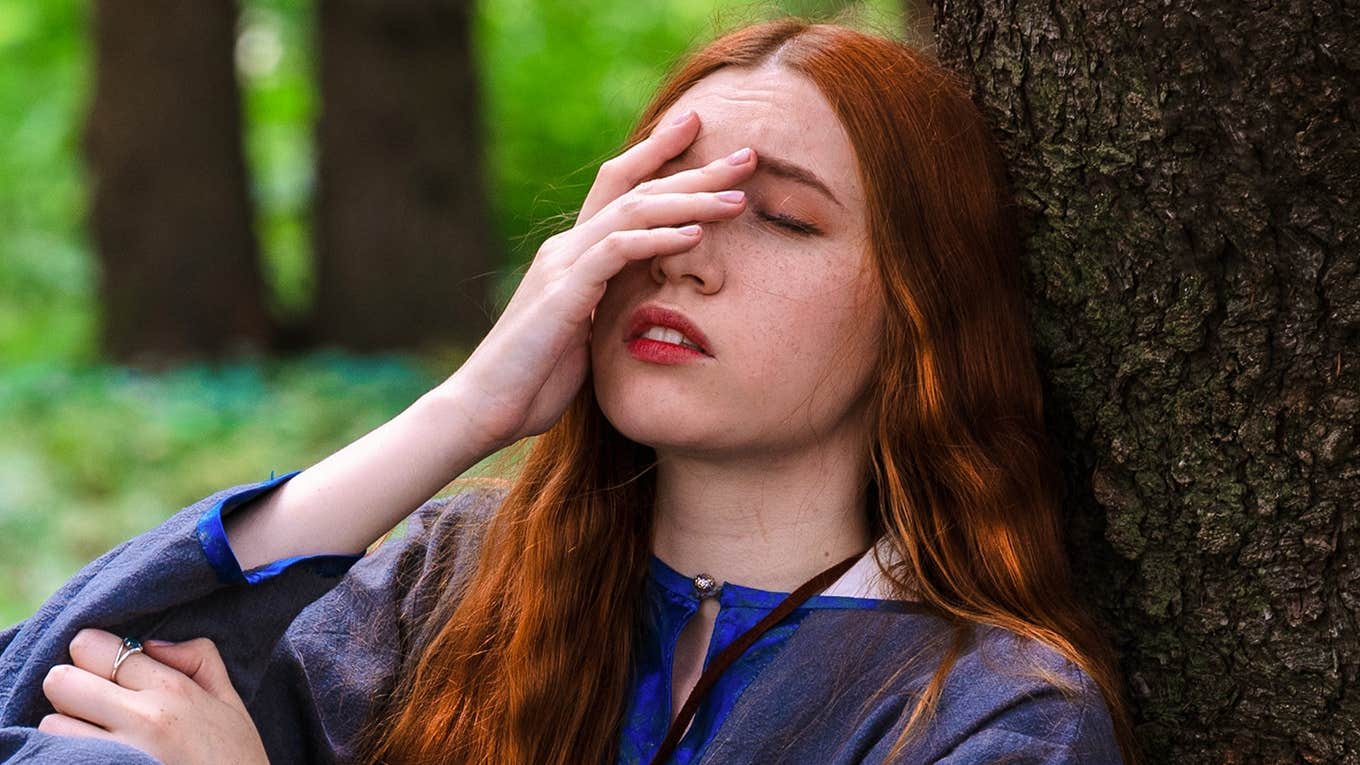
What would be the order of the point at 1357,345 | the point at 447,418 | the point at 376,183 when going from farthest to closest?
1. the point at 376,183
2. the point at 447,418
3. the point at 1357,345

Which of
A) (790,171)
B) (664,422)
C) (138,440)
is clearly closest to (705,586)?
(664,422)

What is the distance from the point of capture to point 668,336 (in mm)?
2246

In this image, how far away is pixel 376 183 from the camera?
355 inches

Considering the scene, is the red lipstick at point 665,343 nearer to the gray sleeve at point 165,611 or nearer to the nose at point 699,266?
the nose at point 699,266

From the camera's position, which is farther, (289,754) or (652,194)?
(289,754)

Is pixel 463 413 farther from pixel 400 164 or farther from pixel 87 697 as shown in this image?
pixel 400 164

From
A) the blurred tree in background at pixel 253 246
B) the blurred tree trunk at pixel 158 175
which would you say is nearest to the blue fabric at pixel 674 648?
the blurred tree in background at pixel 253 246

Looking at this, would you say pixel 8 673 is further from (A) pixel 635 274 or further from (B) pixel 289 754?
(A) pixel 635 274

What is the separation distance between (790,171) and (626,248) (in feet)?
0.88

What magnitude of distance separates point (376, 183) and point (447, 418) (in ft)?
23.0

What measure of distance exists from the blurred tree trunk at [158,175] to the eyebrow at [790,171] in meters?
7.22

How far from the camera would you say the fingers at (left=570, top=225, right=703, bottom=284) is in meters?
2.17

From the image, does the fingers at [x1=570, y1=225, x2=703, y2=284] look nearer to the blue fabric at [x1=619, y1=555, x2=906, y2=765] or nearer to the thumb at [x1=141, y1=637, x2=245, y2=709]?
the blue fabric at [x1=619, y1=555, x2=906, y2=765]

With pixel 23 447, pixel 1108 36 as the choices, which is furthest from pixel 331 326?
pixel 1108 36
